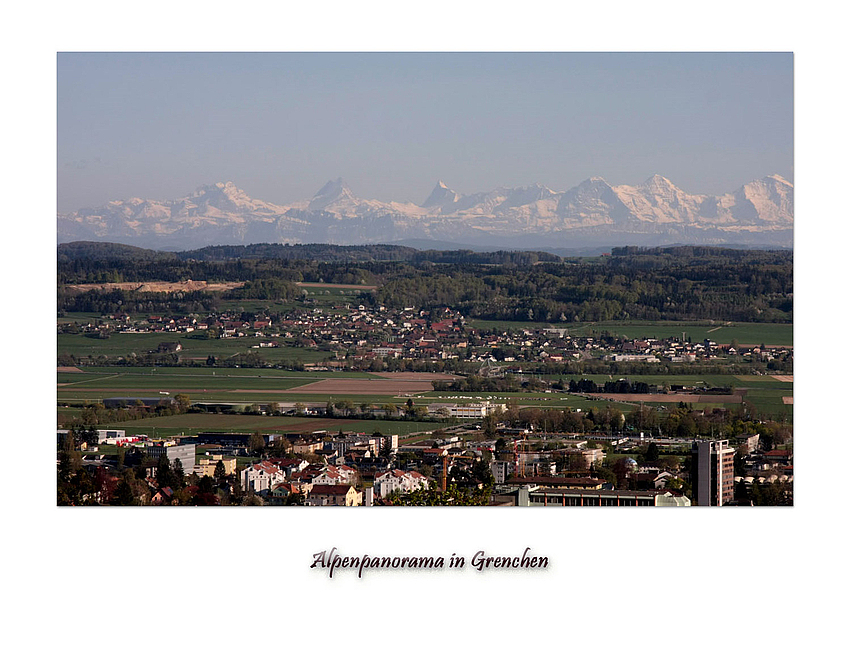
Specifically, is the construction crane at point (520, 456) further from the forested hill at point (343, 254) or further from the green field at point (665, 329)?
the forested hill at point (343, 254)

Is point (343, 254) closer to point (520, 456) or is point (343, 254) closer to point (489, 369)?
point (489, 369)

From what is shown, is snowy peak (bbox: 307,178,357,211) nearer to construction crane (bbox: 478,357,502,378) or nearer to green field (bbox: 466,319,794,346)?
green field (bbox: 466,319,794,346)

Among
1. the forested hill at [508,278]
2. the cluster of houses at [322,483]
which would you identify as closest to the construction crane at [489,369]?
the forested hill at [508,278]

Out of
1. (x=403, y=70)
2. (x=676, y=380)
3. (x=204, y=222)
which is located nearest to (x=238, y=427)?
(x=204, y=222)

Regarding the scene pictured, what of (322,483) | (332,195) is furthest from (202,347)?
(322,483)

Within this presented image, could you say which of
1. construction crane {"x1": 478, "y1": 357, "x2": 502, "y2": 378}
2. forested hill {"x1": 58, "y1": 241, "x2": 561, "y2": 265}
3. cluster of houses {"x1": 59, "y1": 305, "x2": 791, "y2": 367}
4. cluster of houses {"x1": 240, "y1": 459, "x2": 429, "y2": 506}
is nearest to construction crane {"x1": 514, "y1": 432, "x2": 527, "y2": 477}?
cluster of houses {"x1": 240, "y1": 459, "x2": 429, "y2": 506}
